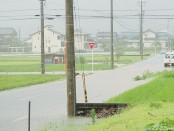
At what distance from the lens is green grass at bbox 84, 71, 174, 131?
10572mm

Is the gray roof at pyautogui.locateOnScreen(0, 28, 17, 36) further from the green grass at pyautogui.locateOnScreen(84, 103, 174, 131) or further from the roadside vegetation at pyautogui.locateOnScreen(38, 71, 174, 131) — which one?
the green grass at pyautogui.locateOnScreen(84, 103, 174, 131)

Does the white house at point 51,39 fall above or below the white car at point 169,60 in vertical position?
above

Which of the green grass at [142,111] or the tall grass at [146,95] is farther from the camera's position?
the tall grass at [146,95]

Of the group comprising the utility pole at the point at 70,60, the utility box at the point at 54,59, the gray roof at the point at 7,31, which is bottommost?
the utility box at the point at 54,59

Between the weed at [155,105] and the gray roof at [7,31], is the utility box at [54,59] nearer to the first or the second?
the weed at [155,105]

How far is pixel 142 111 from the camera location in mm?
13039

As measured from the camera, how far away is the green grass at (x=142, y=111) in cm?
1057

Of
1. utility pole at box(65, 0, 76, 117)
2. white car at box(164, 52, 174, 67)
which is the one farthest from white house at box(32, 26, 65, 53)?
utility pole at box(65, 0, 76, 117)

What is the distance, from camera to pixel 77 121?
45.1ft

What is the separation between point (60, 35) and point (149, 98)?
12790 centimetres

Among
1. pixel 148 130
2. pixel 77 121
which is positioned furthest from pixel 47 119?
pixel 148 130

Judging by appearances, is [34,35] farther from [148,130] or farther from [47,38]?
[148,130]

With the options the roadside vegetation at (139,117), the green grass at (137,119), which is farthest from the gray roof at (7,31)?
the green grass at (137,119)

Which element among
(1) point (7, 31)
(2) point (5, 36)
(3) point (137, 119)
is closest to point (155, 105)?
(3) point (137, 119)
